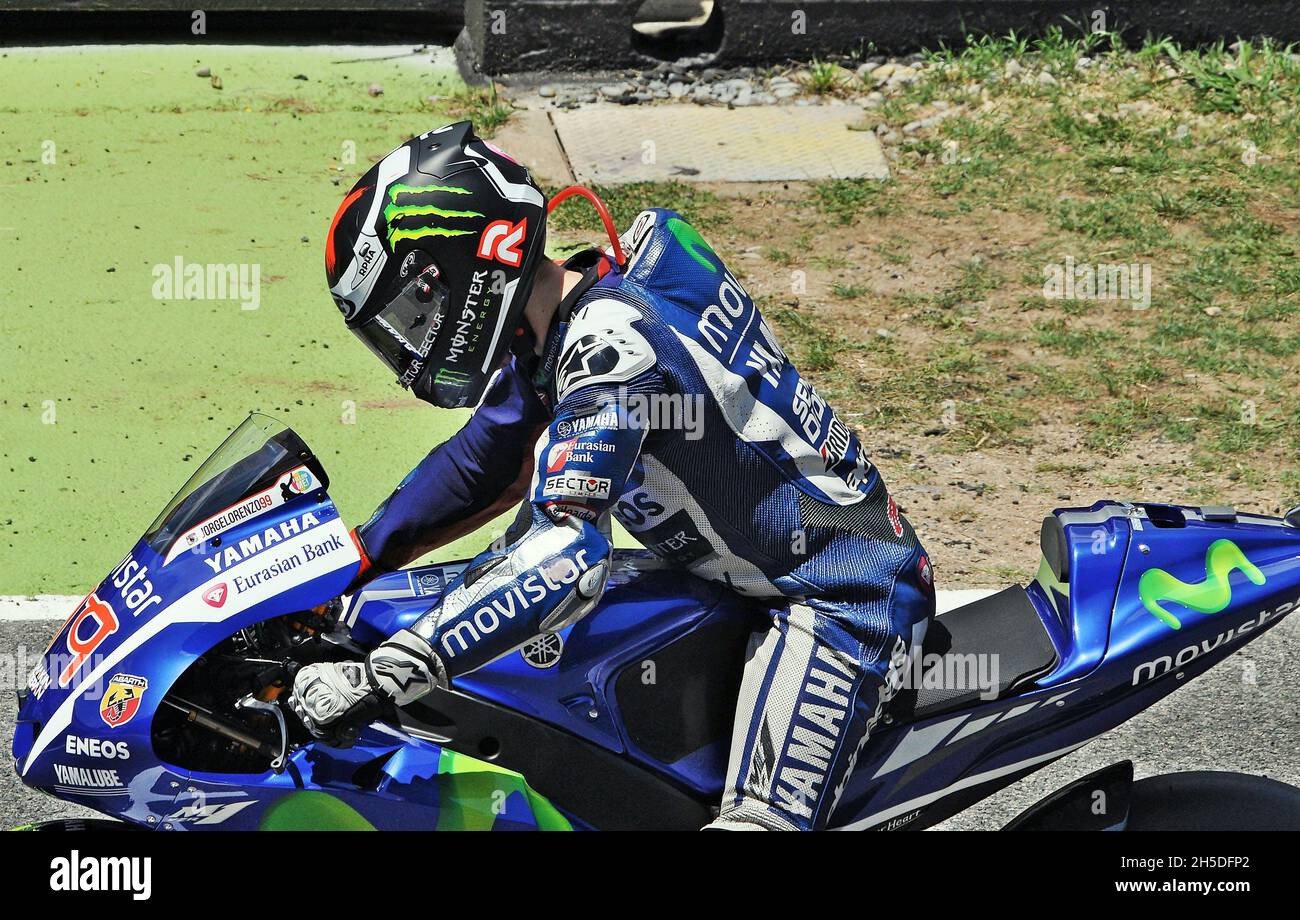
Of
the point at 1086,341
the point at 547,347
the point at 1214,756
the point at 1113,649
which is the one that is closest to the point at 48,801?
the point at 547,347

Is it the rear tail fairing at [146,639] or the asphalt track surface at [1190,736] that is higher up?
the rear tail fairing at [146,639]

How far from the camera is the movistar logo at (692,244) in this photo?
3.21 m

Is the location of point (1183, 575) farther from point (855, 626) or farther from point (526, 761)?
point (526, 761)

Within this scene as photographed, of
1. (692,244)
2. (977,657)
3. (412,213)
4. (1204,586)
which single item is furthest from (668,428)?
(1204,586)

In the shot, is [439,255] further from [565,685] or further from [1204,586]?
[1204,586]

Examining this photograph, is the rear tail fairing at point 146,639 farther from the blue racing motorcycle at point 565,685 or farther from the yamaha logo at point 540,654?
the yamaha logo at point 540,654

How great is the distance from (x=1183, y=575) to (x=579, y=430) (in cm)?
132

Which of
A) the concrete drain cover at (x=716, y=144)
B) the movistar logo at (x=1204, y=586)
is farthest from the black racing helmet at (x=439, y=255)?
the concrete drain cover at (x=716, y=144)

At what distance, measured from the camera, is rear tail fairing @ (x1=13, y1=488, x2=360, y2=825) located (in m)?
2.79

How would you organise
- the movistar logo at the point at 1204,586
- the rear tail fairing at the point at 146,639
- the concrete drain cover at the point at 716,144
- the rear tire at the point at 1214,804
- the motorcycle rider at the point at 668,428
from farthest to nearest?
the concrete drain cover at the point at 716,144
the rear tire at the point at 1214,804
the movistar logo at the point at 1204,586
the motorcycle rider at the point at 668,428
the rear tail fairing at the point at 146,639

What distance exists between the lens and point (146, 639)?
282 cm

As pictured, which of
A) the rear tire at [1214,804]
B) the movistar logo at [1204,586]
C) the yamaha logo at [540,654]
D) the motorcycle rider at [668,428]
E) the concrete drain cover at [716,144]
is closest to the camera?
the motorcycle rider at [668,428]

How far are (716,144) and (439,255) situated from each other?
6.31m

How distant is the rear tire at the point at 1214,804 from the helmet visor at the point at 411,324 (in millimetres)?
1782
